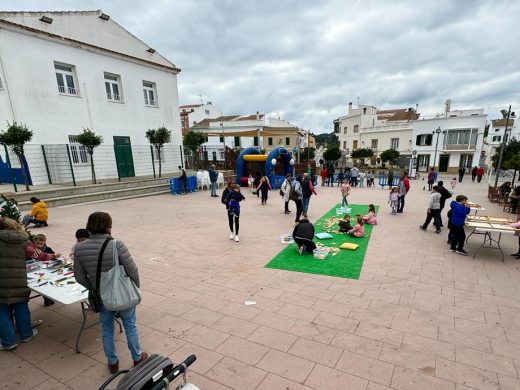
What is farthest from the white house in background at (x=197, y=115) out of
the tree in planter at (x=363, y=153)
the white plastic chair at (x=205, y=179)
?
the white plastic chair at (x=205, y=179)

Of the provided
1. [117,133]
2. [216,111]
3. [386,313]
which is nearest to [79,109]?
[117,133]

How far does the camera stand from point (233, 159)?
76.2 ft

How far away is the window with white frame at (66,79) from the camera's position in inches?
550

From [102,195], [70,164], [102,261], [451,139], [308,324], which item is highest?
[451,139]

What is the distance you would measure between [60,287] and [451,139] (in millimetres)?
41518

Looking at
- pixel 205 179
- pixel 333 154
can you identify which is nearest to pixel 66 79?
pixel 205 179

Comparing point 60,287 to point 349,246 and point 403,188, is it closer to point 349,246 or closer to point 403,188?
point 349,246

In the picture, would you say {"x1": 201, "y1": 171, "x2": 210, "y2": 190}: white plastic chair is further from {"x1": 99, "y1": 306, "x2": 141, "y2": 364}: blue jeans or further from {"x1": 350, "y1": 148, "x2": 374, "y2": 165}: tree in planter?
{"x1": 350, "y1": 148, "x2": 374, "y2": 165}: tree in planter

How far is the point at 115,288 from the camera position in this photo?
2.62m

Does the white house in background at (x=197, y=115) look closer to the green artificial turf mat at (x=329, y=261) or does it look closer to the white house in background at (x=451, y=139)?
the white house in background at (x=451, y=139)

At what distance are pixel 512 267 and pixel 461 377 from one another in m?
4.35

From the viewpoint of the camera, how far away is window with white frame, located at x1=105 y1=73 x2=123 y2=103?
1606 centimetres

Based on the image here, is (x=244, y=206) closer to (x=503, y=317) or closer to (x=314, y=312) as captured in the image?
(x=314, y=312)

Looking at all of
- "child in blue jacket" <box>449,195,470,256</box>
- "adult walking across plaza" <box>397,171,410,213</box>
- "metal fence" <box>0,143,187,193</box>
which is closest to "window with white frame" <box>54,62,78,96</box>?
"metal fence" <box>0,143,187,193</box>
